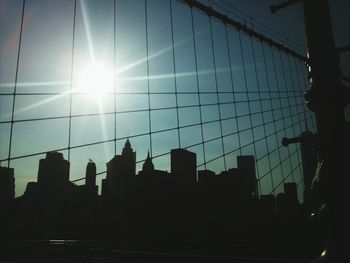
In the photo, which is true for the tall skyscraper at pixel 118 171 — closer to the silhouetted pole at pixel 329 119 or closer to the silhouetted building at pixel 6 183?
the silhouetted building at pixel 6 183

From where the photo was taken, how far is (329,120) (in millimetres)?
1133

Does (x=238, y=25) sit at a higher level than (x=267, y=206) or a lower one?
higher

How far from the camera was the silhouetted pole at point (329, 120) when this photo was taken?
1.05m

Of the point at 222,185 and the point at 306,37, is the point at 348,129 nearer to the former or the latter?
the point at 306,37

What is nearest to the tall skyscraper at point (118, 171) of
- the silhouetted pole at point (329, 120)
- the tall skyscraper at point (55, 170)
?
the tall skyscraper at point (55, 170)

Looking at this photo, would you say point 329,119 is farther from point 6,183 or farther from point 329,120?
point 6,183

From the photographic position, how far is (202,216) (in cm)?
4369

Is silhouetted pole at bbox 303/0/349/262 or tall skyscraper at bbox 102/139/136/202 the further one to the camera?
tall skyscraper at bbox 102/139/136/202

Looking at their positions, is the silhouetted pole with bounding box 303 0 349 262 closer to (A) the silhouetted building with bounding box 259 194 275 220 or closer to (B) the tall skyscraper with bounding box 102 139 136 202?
(B) the tall skyscraper with bounding box 102 139 136 202

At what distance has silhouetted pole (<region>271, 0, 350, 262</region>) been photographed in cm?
105

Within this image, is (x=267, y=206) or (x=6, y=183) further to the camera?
(x=267, y=206)

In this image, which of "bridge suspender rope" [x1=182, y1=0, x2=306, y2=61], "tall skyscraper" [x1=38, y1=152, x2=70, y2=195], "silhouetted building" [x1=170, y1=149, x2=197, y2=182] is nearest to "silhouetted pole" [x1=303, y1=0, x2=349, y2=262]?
"tall skyscraper" [x1=38, y1=152, x2=70, y2=195]

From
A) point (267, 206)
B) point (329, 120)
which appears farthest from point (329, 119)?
point (267, 206)

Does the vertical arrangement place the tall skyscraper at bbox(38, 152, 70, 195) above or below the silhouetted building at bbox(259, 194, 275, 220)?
above
